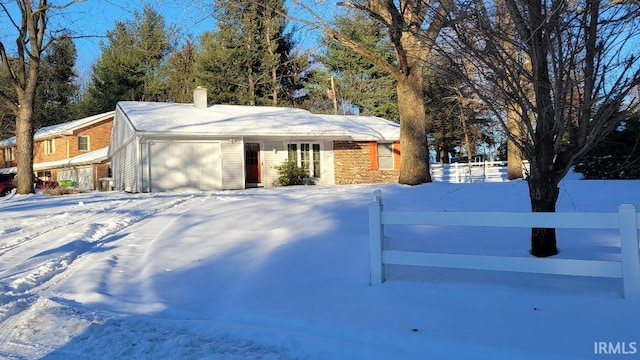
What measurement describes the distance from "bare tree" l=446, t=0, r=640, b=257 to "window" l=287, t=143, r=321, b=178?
18106 millimetres

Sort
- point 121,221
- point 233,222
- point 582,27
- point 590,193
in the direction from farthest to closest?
point 590,193, point 121,221, point 233,222, point 582,27

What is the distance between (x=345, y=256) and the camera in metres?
7.02

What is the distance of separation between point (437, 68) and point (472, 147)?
3843cm

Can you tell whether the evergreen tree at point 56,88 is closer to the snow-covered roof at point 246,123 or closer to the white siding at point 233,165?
the snow-covered roof at point 246,123

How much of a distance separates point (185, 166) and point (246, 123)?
3.70 meters

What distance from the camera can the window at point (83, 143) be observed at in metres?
39.3

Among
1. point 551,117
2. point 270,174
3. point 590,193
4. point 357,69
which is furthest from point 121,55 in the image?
point 551,117

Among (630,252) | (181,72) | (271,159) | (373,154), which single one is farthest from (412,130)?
(181,72)

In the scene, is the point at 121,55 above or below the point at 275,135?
above

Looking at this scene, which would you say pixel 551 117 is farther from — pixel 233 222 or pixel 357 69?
pixel 357 69

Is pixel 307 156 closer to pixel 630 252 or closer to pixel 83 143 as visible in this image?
pixel 630 252

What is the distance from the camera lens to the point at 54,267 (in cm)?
746

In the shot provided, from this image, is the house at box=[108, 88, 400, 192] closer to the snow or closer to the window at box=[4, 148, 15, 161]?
the snow

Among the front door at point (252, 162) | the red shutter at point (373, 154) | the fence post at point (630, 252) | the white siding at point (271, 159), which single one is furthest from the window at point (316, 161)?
the fence post at point (630, 252)
